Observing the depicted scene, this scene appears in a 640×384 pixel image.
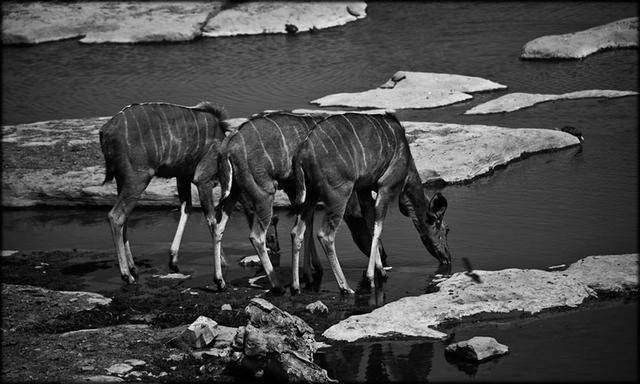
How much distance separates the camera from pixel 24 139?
865 inches

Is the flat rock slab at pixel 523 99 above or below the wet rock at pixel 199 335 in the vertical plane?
below

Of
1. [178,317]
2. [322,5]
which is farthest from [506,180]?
[322,5]

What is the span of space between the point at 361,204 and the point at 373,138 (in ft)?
3.93

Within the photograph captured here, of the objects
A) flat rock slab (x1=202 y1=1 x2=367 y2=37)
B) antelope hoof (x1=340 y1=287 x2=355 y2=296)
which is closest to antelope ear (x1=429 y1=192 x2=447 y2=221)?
antelope hoof (x1=340 y1=287 x2=355 y2=296)

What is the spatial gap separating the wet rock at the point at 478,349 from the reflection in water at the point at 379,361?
1.07 ft

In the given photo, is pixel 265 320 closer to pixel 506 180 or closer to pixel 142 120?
pixel 142 120

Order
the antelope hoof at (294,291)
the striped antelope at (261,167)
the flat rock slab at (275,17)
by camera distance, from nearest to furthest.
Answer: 1. the antelope hoof at (294,291)
2. the striped antelope at (261,167)
3. the flat rock slab at (275,17)

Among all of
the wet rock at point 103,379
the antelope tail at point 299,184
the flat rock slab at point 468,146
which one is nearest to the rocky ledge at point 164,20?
the flat rock slab at point 468,146

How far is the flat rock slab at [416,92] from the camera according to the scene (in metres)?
23.6

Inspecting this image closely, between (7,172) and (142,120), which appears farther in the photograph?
(7,172)

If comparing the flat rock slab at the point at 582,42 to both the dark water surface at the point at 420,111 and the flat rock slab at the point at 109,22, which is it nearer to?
the dark water surface at the point at 420,111

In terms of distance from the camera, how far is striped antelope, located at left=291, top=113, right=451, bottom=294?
13773mm

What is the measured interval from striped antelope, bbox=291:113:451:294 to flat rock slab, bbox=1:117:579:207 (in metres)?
3.34

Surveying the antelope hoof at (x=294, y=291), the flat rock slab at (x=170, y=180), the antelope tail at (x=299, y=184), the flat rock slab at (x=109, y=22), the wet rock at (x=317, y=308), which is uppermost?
the antelope tail at (x=299, y=184)
